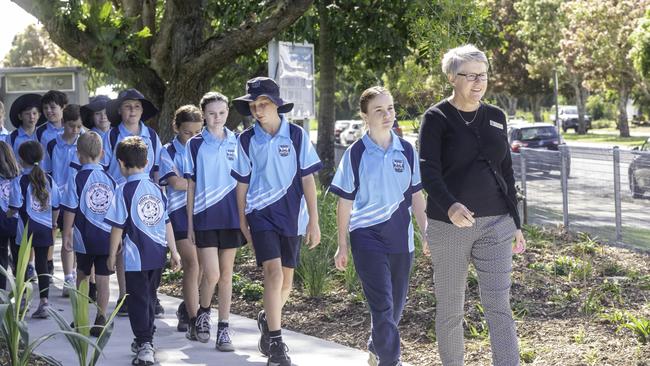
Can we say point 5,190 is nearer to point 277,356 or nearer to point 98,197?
point 98,197

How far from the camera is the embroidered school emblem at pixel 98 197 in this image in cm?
789

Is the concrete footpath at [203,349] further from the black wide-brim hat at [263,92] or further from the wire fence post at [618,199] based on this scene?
the wire fence post at [618,199]

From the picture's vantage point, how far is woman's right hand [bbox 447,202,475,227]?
18.2 feet

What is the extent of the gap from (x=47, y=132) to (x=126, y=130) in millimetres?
2006

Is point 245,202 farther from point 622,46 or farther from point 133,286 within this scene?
point 622,46

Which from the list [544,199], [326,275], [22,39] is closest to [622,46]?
[22,39]

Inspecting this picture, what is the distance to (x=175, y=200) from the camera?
27.1 ft

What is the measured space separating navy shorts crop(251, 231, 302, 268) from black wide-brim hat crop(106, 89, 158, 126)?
6.95 ft

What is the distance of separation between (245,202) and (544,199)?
841cm

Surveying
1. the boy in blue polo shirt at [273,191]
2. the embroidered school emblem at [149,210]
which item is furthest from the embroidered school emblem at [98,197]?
the boy in blue polo shirt at [273,191]

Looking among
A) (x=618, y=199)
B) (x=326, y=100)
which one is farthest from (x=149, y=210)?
(x=326, y=100)

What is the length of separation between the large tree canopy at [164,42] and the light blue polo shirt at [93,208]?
5.30 meters

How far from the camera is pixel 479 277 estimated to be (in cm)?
590

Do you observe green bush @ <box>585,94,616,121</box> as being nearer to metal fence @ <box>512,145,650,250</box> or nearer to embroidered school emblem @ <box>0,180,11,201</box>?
metal fence @ <box>512,145,650,250</box>
